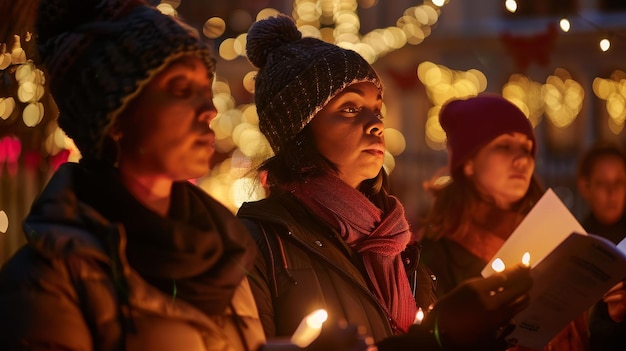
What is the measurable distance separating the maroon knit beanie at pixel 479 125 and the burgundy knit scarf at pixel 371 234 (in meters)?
1.27

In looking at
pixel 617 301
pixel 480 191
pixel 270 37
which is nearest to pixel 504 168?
pixel 480 191

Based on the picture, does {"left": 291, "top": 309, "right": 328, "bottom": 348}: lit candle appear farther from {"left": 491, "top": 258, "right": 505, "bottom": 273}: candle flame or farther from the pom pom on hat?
the pom pom on hat

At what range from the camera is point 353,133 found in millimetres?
3689

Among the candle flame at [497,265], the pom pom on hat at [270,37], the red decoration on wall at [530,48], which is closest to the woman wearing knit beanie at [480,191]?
the candle flame at [497,265]

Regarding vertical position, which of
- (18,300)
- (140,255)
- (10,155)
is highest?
(140,255)

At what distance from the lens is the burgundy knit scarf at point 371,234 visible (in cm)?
362

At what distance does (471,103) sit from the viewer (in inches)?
202

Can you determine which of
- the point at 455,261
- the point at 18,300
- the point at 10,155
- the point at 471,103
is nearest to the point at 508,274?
the point at 18,300

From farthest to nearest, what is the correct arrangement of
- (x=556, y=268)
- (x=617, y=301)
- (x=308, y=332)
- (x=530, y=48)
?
(x=530, y=48) < (x=617, y=301) < (x=556, y=268) < (x=308, y=332)

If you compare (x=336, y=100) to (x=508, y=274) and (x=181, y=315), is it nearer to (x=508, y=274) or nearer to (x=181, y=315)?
(x=508, y=274)

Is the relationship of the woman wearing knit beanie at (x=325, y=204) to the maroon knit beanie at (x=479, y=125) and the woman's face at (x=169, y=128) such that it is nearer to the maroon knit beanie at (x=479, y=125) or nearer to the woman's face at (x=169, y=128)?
the woman's face at (x=169, y=128)

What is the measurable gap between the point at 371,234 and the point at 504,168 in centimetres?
129

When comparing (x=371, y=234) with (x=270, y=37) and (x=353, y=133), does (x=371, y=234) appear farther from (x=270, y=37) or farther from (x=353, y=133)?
(x=270, y=37)

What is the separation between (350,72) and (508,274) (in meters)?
1.02
